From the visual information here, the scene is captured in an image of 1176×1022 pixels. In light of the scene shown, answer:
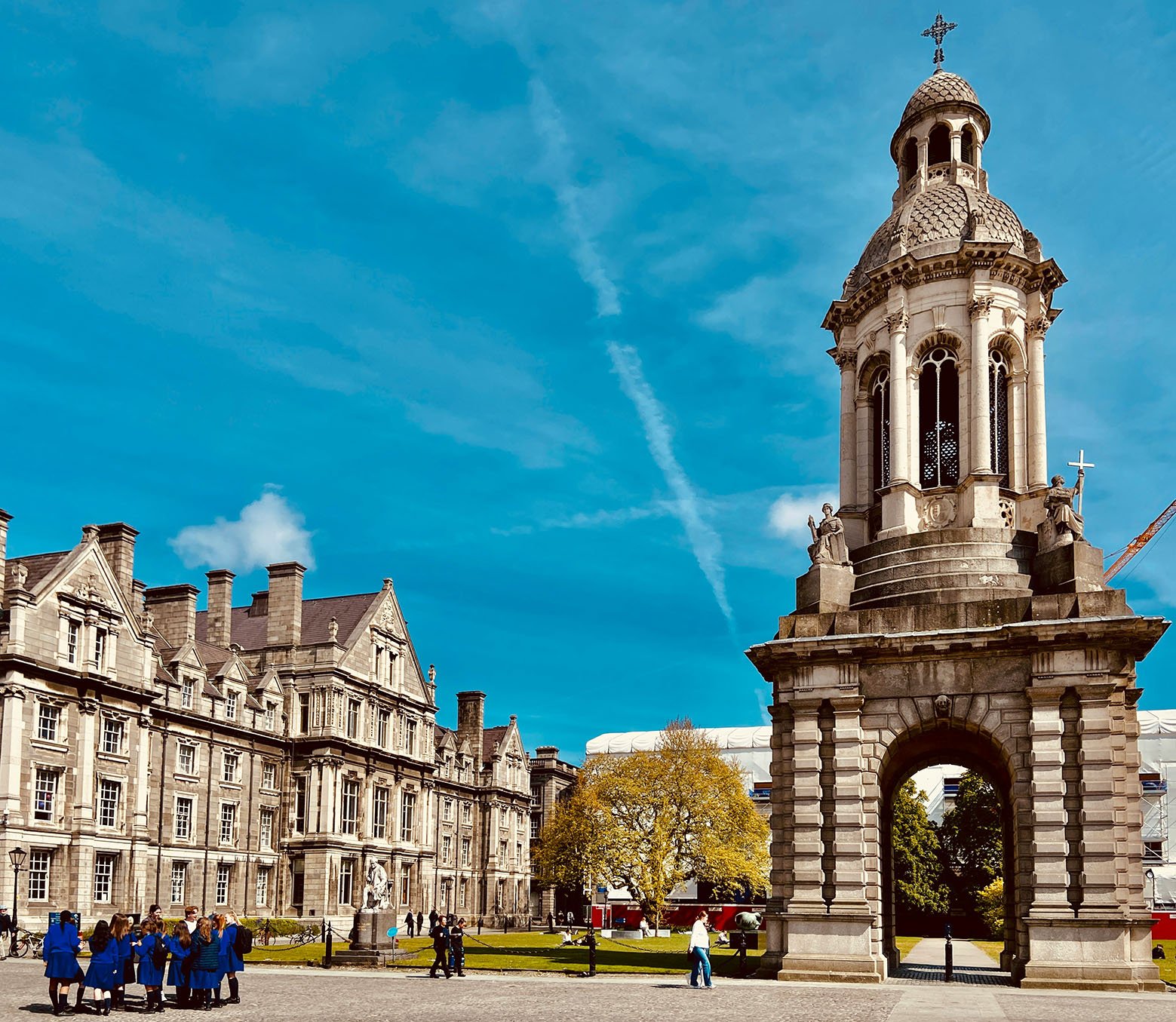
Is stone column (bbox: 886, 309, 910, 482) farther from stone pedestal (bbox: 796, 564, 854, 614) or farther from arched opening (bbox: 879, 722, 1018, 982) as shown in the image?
arched opening (bbox: 879, 722, 1018, 982)

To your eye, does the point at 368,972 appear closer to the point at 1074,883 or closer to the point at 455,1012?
→ the point at 455,1012

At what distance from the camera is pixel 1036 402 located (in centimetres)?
3578

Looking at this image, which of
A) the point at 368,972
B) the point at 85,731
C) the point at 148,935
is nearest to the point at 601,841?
the point at 85,731

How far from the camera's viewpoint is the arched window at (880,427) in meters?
37.2

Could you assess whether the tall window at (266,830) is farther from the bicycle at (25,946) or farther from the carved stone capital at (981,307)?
the carved stone capital at (981,307)

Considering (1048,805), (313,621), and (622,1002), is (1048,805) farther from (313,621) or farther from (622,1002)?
(313,621)

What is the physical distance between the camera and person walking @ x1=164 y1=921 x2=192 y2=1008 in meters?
24.3

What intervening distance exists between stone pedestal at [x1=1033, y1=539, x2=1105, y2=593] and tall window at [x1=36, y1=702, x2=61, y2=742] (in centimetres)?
3931

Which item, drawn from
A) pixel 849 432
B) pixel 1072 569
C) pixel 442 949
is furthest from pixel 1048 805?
pixel 442 949

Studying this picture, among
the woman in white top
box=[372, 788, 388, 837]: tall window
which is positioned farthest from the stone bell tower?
box=[372, 788, 388, 837]: tall window

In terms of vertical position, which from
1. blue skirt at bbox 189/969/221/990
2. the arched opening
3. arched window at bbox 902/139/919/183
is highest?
arched window at bbox 902/139/919/183

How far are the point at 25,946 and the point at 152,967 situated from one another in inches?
910

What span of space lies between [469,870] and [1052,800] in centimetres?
6963

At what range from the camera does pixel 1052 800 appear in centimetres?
2936
